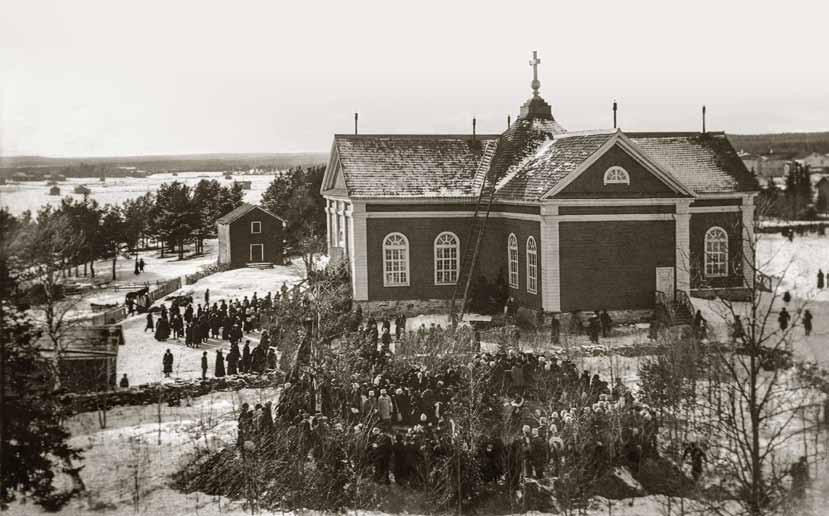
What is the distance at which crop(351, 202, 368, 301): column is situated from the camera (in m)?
34.7

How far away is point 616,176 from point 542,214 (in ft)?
10.3

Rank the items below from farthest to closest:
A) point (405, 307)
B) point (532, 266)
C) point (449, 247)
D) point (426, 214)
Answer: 1. point (449, 247)
2. point (405, 307)
3. point (426, 214)
4. point (532, 266)

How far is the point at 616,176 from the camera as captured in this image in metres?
31.3

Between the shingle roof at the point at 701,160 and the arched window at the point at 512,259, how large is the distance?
8.20 meters

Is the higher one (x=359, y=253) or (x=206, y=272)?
(x=359, y=253)

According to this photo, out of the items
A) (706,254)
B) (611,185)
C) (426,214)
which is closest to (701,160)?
(706,254)

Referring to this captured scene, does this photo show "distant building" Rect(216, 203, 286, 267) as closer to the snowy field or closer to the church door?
the snowy field

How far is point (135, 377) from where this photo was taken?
27.2 m

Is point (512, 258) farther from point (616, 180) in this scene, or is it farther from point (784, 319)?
point (784, 319)

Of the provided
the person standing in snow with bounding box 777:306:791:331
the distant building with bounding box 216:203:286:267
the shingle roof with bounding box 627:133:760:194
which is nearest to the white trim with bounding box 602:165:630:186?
the shingle roof with bounding box 627:133:760:194

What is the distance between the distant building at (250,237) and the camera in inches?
Result: 2462

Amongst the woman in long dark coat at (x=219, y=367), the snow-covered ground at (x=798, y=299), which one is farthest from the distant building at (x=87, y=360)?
the snow-covered ground at (x=798, y=299)

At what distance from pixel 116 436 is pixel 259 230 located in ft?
143

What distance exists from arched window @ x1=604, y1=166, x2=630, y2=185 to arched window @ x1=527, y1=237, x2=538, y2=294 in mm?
3695
